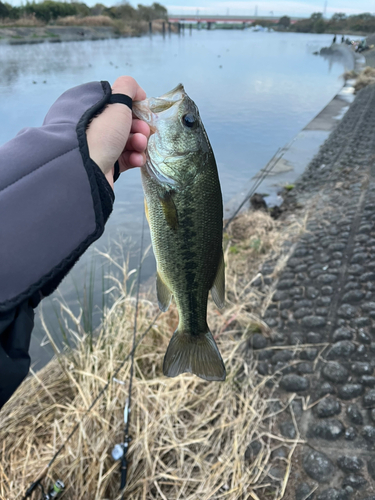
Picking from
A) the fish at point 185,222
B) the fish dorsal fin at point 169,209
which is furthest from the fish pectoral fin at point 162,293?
the fish dorsal fin at point 169,209

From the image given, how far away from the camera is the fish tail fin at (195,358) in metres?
1.55

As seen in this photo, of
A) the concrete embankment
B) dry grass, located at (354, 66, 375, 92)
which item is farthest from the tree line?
the concrete embankment

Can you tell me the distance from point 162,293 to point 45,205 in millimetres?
716

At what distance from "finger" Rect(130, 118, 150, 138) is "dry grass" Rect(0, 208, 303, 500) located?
2.07m

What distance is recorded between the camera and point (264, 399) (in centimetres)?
305

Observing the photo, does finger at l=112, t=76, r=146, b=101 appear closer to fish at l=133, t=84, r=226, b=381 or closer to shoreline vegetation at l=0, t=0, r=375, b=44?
fish at l=133, t=84, r=226, b=381

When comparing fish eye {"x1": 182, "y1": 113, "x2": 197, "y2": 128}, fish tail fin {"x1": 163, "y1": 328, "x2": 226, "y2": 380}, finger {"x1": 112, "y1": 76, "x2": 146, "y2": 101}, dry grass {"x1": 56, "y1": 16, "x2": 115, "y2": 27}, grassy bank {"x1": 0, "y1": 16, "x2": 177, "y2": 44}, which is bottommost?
fish tail fin {"x1": 163, "y1": 328, "x2": 226, "y2": 380}

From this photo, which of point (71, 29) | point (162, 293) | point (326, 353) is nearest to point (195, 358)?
point (162, 293)

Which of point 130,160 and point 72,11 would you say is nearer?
point 130,160

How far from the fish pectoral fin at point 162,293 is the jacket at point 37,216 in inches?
18.2

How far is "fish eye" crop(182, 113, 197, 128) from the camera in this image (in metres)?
Answer: 1.61

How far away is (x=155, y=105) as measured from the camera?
1.70m

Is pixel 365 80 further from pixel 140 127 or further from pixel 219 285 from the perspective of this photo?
pixel 219 285

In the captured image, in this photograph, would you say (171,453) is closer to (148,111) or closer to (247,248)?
(148,111)
